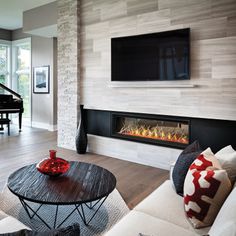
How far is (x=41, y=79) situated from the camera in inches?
289

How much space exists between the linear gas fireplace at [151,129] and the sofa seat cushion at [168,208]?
1891 mm

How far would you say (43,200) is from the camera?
1818 mm

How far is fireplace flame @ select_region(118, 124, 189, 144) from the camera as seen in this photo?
3787 mm

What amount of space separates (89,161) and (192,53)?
235cm

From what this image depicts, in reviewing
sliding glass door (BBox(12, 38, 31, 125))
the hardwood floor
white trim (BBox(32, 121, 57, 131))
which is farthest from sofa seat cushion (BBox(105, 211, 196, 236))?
sliding glass door (BBox(12, 38, 31, 125))

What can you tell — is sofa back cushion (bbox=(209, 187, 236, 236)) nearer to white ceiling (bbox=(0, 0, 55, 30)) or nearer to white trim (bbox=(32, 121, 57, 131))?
white ceiling (bbox=(0, 0, 55, 30))

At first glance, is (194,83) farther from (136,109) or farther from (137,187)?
(137,187)

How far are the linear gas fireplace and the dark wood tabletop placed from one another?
1.66 meters

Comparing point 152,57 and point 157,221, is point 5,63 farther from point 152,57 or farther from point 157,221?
point 157,221

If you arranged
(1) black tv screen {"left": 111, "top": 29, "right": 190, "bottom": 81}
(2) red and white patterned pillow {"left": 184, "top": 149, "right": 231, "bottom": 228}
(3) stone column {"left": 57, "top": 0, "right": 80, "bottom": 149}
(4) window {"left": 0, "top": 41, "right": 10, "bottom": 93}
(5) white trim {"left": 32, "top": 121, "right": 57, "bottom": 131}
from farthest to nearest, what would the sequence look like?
(4) window {"left": 0, "top": 41, "right": 10, "bottom": 93} < (5) white trim {"left": 32, "top": 121, "right": 57, "bottom": 131} < (3) stone column {"left": 57, "top": 0, "right": 80, "bottom": 149} < (1) black tv screen {"left": 111, "top": 29, "right": 190, "bottom": 81} < (2) red and white patterned pillow {"left": 184, "top": 149, "right": 231, "bottom": 228}

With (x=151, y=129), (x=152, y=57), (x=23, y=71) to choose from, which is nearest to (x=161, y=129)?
(x=151, y=129)

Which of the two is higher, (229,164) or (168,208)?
(229,164)

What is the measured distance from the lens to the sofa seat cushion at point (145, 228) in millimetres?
1388

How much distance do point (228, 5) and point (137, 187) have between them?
2578mm
